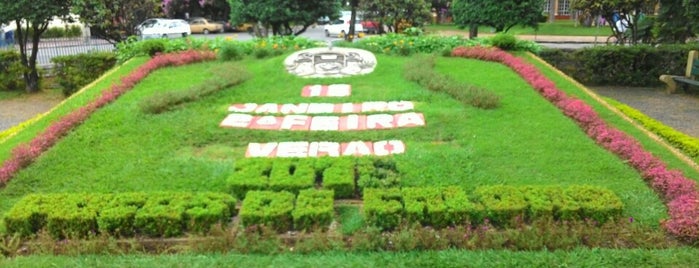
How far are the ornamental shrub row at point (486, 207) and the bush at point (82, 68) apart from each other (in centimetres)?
1043

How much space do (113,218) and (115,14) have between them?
1100 centimetres

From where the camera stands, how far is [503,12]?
14742mm

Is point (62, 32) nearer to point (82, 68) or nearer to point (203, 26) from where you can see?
point (203, 26)

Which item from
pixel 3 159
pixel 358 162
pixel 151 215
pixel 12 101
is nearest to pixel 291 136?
pixel 358 162

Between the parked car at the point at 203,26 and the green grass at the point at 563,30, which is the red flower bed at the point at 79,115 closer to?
the green grass at the point at 563,30

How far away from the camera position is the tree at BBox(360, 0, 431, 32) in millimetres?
16281

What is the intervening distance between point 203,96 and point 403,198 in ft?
14.7

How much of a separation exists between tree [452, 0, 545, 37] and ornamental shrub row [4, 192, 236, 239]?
1130 cm

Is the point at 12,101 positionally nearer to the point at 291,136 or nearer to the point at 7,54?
the point at 7,54

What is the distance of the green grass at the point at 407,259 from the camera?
4.43 m

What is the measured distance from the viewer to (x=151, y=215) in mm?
4941

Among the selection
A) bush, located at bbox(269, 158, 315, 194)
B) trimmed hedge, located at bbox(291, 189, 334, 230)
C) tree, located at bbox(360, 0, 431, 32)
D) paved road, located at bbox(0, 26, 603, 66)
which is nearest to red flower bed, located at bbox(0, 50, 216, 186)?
bush, located at bbox(269, 158, 315, 194)

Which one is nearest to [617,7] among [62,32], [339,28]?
[339,28]

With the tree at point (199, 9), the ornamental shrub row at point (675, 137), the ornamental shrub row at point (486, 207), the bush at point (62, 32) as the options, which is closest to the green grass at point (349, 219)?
the ornamental shrub row at point (486, 207)
